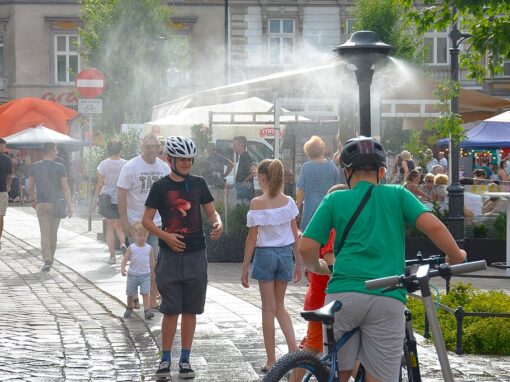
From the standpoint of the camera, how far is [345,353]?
554cm

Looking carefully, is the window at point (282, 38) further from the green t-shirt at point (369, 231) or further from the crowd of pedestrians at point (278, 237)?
the green t-shirt at point (369, 231)

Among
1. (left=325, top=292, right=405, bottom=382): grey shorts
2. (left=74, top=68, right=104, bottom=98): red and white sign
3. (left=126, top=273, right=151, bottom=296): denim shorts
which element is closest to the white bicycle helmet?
(left=126, top=273, right=151, bottom=296): denim shorts

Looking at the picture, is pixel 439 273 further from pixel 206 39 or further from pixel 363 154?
pixel 206 39

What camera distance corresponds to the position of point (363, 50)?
13.7 meters

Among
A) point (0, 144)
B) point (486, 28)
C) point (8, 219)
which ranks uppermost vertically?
point (486, 28)

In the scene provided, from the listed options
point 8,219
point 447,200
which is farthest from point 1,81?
point 447,200

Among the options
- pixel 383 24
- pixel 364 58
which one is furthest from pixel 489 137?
pixel 364 58

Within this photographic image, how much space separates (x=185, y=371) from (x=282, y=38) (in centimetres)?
4486

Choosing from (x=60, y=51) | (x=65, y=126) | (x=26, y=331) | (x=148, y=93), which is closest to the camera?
(x=26, y=331)

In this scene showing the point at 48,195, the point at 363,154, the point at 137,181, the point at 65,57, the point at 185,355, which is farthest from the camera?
the point at 65,57

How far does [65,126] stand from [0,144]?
864 inches

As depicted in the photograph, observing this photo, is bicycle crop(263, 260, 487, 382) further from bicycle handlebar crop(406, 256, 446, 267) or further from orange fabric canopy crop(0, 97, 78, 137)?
orange fabric canopy crop(0, 97, 78, 137)

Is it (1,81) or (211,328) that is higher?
(1,81)

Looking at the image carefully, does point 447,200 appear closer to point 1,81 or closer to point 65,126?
point 65,126
